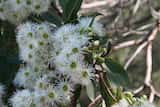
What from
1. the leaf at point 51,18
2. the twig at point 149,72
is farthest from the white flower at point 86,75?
the twig at point 149,72

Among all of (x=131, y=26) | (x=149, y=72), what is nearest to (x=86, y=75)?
(x=149, y=72)

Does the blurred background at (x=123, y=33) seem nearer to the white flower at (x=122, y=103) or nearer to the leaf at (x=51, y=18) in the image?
the leaf at (x=51, y=18)

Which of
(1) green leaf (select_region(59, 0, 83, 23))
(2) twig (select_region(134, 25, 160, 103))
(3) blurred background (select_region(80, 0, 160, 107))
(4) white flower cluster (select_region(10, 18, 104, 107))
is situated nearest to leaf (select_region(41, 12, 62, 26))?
(1) green leaf (select_region(59, 0, 83, 23))

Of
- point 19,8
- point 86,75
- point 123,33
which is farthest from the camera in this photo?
point 123,33

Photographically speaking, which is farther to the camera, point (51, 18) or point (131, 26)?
point (131, 26)

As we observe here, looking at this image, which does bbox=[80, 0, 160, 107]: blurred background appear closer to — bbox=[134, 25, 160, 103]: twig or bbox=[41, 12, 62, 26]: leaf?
bbox=[134, 25, 160, 103]: twig

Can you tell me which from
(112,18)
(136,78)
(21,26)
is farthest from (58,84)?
(136,78)

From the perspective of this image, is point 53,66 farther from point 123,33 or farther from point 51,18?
point 123,33
